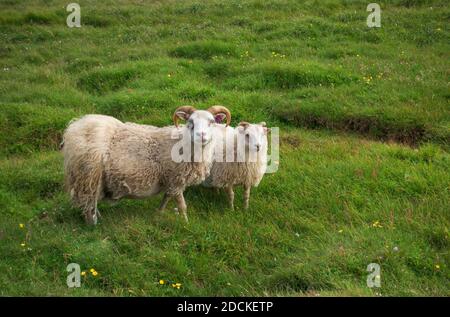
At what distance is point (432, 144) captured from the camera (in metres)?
10.4

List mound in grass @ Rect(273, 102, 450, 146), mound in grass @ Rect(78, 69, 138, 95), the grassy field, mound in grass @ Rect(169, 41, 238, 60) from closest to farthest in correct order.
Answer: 1. the grassy field
2. mound in grass @ Rect(273, 102, 450, 146)
3. mound in grass @ Rect(78, 69, 138, 95)
4. mound in grass @ Rect(169, 41, 238, 60)

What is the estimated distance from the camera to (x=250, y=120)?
12180 millimetres

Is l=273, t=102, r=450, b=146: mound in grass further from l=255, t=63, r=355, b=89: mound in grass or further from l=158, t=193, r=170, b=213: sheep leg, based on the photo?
l=158, t=193, r=170, b=213: sheep leg

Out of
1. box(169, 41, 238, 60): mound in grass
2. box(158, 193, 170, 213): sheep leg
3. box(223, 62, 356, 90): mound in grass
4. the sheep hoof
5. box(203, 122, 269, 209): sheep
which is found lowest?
the sheep hoof

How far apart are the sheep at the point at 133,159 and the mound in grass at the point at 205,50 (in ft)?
22.8

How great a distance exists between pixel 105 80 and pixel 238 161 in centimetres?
674

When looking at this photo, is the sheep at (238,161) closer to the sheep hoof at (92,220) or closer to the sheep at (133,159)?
the sheep at (133,159)

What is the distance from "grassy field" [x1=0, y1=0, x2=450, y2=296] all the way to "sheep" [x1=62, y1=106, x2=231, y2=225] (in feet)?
1.49

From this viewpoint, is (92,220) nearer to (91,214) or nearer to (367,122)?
(91,214)

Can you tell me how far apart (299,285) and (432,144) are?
483cm

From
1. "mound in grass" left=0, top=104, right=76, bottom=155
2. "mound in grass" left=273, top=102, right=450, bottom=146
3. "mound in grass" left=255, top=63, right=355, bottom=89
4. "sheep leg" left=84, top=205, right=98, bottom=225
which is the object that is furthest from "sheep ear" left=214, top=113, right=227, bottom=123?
"mound in grass" left=255, top=63, right=355, bottom=89

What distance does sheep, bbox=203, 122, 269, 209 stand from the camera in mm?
9289

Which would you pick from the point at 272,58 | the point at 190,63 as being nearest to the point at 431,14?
the point at 272,58
